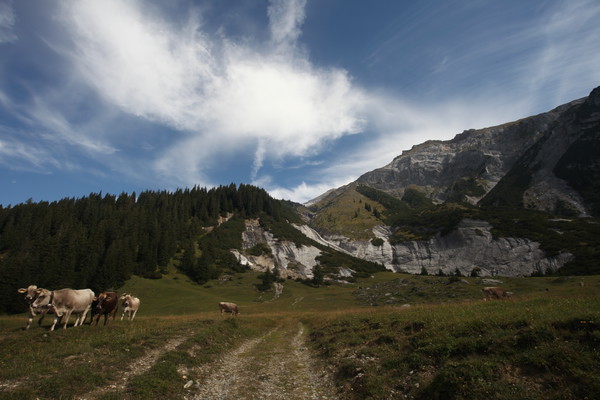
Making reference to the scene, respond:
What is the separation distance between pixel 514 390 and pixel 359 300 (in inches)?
2552

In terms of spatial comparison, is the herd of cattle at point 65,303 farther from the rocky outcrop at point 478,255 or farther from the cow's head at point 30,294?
the rocky outcrop at point 478,255

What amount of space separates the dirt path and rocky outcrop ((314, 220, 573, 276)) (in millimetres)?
159540

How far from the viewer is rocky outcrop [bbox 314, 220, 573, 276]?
144 meters

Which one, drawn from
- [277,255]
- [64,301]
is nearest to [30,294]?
[64,301]

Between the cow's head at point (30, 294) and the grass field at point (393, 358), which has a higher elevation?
the cow's head at point (30, 294)

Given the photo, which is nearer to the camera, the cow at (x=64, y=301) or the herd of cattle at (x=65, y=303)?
the herd of cattle at (x=65, y=303)

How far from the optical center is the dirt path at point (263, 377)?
1208 cm

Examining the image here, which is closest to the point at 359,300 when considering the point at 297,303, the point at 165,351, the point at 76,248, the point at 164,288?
the point at 297,303

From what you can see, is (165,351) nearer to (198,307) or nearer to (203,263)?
(198,307)

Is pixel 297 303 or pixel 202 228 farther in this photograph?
pixel 202 228

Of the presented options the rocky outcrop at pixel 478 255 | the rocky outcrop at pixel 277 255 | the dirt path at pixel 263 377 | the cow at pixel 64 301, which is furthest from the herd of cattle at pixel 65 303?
the rocky outcrop at pixel 478 255

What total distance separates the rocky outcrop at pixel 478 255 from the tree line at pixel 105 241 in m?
122

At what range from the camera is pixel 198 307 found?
199 feet

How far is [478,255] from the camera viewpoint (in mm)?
168625
